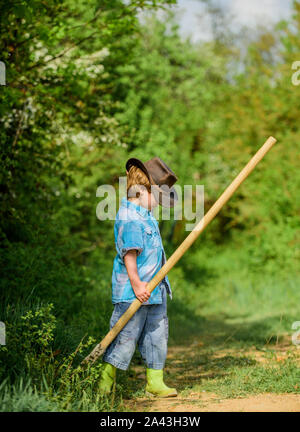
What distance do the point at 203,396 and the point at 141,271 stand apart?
37.4 inches

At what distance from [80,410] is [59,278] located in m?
3.14

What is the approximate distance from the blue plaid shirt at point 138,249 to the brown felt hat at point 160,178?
15cm

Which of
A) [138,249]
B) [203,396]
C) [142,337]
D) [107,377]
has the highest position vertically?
[138,249]

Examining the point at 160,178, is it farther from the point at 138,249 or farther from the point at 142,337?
the point at 142,337

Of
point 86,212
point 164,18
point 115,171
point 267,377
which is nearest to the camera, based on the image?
point 267,377

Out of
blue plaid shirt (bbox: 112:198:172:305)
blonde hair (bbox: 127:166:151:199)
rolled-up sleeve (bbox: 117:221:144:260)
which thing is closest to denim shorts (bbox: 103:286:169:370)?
blue plaid shirt (bbox: 112:198:172:305)

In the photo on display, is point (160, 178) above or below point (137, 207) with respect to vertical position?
above

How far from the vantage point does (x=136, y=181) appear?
13.0ft

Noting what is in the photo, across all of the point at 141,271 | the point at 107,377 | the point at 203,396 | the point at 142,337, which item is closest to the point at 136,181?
the point at 141,271

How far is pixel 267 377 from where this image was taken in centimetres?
408

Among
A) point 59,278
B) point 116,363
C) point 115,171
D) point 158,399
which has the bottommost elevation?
point 158,399

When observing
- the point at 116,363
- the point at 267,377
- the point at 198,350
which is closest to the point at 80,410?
the point at 116,363

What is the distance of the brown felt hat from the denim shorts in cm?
65

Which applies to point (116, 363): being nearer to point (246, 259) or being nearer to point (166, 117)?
point (246, 259)
